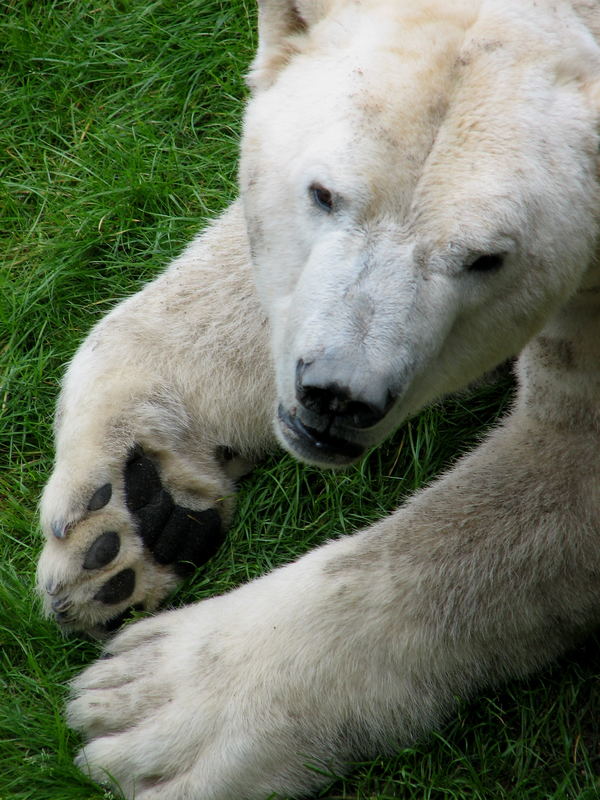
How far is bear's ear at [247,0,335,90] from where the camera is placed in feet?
9.33

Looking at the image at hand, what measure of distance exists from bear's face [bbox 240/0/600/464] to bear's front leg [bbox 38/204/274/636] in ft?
2.50

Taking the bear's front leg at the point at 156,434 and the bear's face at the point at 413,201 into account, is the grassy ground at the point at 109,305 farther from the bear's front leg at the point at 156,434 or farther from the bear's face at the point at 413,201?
the bear's face at the point at 413,201

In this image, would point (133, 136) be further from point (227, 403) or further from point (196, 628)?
point (196, 628)

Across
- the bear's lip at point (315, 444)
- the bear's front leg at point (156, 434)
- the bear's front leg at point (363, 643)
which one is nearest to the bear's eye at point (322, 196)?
the bear's lip at point (315, 444)

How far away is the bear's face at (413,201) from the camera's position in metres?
2.42

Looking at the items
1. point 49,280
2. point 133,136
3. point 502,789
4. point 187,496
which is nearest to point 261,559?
point 187,496

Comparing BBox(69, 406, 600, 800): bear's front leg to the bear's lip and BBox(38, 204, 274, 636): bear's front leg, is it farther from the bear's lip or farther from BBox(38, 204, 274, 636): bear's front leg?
the bear's lip

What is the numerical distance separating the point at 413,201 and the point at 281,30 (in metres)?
0.77

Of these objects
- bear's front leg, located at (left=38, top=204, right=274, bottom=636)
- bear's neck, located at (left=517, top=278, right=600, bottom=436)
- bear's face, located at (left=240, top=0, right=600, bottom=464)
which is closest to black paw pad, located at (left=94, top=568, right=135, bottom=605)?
bear's front leg, located at (left=38, top=204, right=274, bottom=636)

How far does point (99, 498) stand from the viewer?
3.25 meters

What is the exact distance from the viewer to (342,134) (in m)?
2.47

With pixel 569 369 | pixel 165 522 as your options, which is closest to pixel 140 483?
pixel 165 522

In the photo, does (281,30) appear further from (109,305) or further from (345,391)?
(109,305)

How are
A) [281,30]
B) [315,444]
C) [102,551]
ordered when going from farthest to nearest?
[102,551], [281,30], [315,444]
